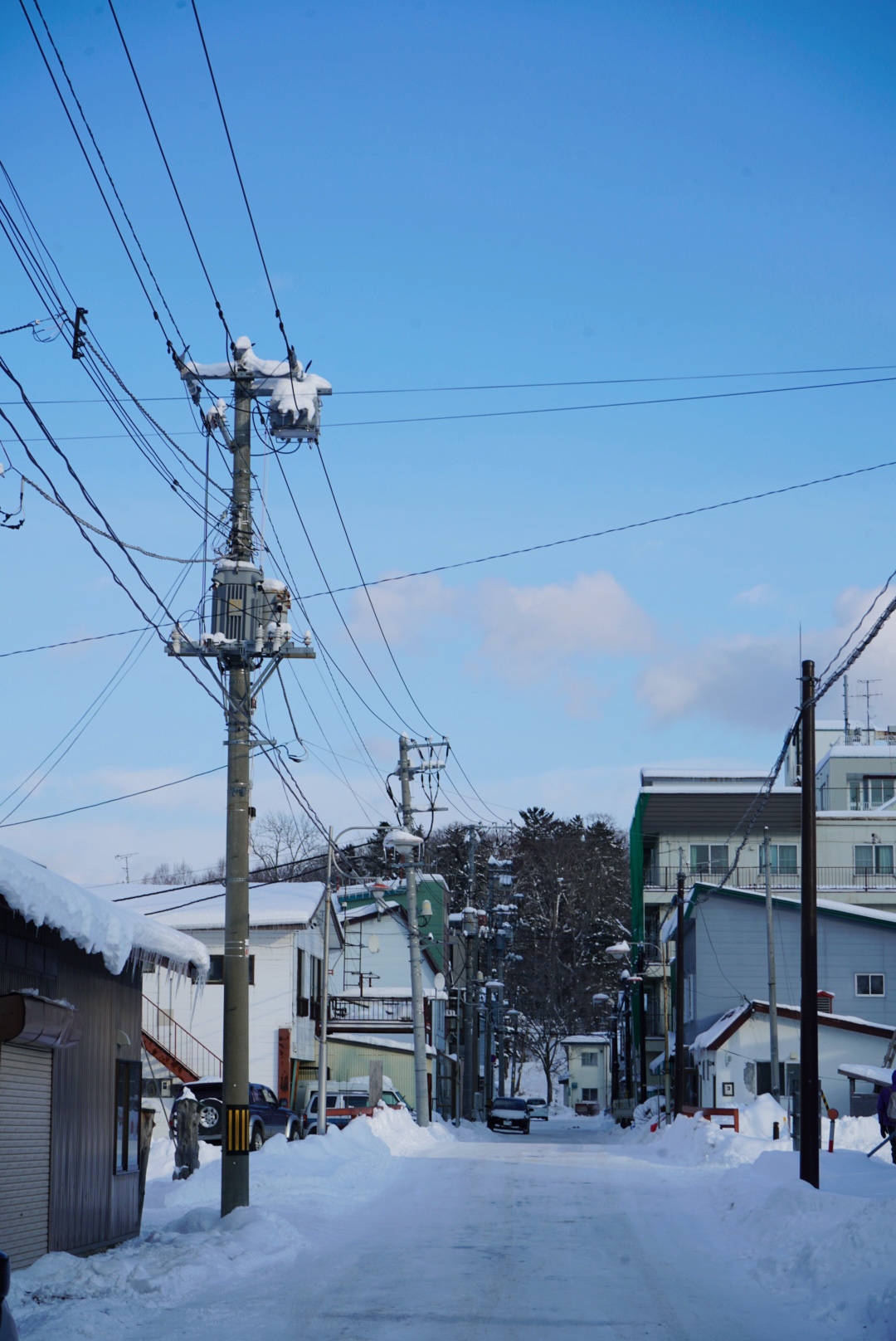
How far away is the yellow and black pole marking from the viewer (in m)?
16.3

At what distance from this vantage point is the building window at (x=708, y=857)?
2537 inches

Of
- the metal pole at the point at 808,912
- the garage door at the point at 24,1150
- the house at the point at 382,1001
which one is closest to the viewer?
the garage door at the point at 24,1150

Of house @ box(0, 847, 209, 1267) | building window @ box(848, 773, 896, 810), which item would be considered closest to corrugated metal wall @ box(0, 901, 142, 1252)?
house @ box(0, 847, 209, 1267)

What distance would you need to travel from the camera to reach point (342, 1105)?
3975cm

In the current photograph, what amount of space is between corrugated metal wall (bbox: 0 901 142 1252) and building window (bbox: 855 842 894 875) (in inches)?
2045

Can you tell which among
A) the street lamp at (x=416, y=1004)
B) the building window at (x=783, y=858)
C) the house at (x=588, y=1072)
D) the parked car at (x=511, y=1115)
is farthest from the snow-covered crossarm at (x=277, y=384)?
the house at (x=588, y=1072)

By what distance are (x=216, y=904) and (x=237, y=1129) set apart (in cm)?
2871

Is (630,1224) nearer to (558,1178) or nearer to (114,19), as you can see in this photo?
(558,1178)

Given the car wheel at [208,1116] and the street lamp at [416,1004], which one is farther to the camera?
the street lamp at [416,1004]

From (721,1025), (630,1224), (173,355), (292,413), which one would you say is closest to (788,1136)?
(721,1025)

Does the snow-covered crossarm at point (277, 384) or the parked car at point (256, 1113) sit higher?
the snow-covered crossarm at point (277, 384)

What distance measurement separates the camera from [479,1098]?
232ft

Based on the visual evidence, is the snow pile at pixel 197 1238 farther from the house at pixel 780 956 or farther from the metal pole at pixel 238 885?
the house at pixel 780 956

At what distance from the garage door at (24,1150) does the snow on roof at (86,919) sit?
122cm
